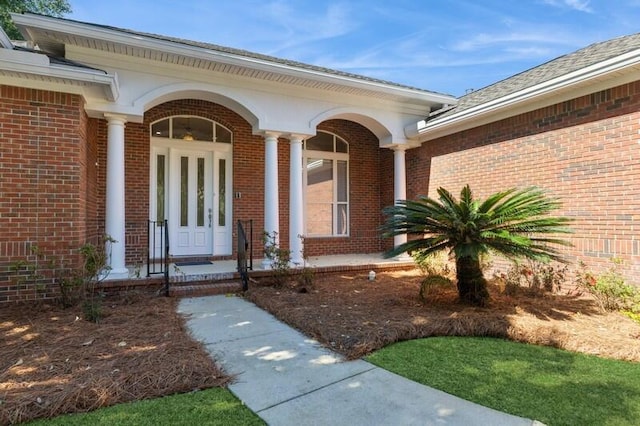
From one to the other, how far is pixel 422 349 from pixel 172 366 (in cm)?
224

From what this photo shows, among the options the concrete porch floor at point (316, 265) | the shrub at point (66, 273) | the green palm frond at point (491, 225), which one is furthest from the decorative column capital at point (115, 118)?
the green palm frond at point (491, 225)

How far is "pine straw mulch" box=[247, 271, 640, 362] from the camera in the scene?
150 inches

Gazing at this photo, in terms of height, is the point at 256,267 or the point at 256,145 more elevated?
the point at 256,145

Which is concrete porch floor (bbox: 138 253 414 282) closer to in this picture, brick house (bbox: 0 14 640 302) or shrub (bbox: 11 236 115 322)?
brick house (bbox: 0 14 640 302)

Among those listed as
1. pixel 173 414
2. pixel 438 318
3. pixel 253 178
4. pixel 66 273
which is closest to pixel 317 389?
pixel 173 414

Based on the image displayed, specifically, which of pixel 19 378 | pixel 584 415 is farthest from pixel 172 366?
pixel 584 415

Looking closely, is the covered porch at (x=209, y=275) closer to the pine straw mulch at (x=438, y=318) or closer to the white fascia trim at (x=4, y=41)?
the pine straw mulch at (x=438, y=318)

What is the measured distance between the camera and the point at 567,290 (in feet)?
19.5

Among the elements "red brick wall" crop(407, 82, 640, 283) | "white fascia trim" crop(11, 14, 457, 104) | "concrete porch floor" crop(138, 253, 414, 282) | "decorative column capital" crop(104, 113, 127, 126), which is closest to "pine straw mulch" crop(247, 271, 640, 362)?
"concrete porch floor" crop(138, 253, 414, 282)

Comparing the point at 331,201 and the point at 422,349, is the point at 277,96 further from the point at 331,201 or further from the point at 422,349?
the point at 422,349

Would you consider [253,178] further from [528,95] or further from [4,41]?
[528,95]

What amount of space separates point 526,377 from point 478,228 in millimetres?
2177

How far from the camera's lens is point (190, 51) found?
5.94 metres

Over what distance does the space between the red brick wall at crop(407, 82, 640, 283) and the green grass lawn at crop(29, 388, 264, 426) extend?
5456 millimetres
